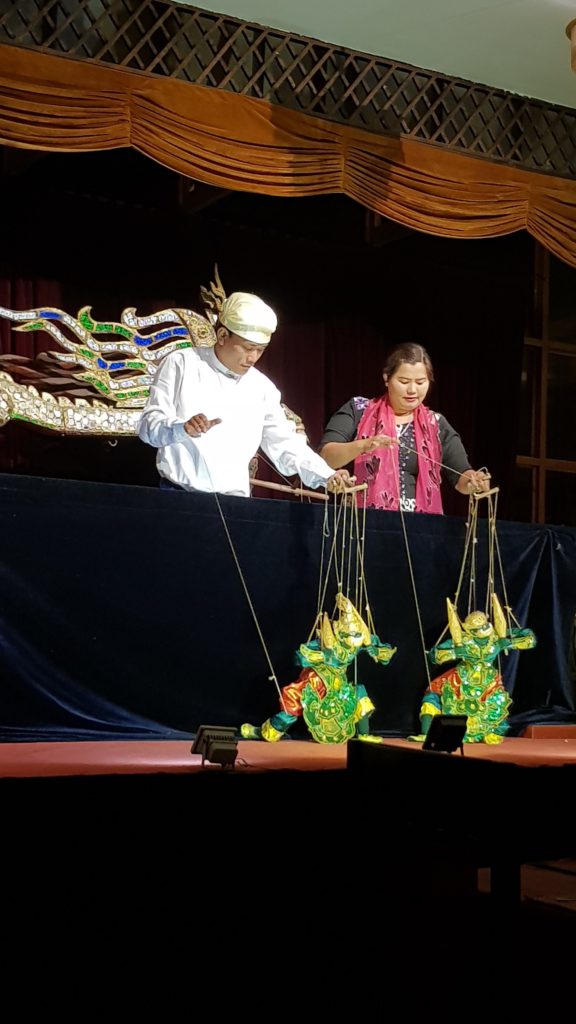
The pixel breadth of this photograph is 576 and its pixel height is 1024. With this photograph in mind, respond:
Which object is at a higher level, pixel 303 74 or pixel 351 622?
pixel 303 74

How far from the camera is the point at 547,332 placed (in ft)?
22.6

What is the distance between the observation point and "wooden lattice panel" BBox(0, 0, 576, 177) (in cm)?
441

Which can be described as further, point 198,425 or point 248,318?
point 248,318

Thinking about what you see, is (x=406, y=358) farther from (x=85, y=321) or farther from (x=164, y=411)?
(x=85, y=321)

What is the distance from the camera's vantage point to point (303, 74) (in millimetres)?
4961

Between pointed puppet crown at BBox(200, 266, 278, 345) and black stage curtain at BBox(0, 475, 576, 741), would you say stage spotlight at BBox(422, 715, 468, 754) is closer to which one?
black stage curtain at BBox(0, 475, 576, 741)

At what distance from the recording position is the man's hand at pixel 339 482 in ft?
14.0

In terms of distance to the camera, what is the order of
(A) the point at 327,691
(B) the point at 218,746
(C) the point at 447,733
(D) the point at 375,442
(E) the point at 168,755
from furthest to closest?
1. (D) the point at 375,442
2. (A) the point at 327,691
3. (E) the point at 168,755
4. (C) the point at 447,733
5. (B) the point at 218,746

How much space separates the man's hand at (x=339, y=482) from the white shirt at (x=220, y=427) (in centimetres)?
A: 10

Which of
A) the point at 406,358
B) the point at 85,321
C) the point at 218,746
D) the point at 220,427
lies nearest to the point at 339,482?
the point at 220,427

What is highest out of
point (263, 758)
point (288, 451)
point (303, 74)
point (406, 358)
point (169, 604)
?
point (303, 74)

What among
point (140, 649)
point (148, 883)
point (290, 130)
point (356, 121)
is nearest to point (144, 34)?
point (290, 130)

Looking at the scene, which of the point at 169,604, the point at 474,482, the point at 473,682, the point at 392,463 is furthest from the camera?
the point at 392,463

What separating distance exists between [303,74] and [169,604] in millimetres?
2375
